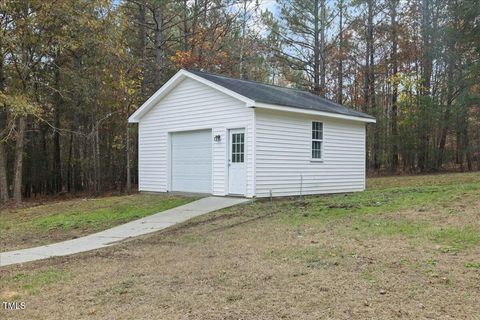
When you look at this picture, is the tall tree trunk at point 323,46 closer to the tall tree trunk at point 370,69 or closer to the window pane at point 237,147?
the tall tree trunk at point 370,69

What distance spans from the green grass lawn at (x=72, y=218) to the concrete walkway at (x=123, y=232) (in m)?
0.53

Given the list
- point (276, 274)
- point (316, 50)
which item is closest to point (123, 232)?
point (276, 274)

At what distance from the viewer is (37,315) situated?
4.22 metres

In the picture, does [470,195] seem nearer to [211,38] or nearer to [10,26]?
[10,26]

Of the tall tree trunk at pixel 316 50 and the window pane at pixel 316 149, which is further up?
the tall tree trunk at pixel 316 50

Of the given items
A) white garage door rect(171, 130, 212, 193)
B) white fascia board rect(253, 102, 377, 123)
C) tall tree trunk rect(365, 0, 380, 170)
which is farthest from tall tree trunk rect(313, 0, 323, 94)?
white garage door rect(171, 130, 212, 193)

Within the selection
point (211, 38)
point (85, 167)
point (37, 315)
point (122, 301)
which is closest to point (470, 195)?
point (122, 301)

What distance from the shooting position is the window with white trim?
14.5 m

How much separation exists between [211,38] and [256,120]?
16485 millimetres

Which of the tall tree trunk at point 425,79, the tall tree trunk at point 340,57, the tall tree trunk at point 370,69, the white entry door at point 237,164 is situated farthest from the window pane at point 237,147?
the tall tree trunk at point 340,57

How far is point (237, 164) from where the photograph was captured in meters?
13.1

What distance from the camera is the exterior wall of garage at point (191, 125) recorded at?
42.4 feet

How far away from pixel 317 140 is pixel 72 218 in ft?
25.9

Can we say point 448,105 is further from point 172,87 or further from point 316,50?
point 172,87
